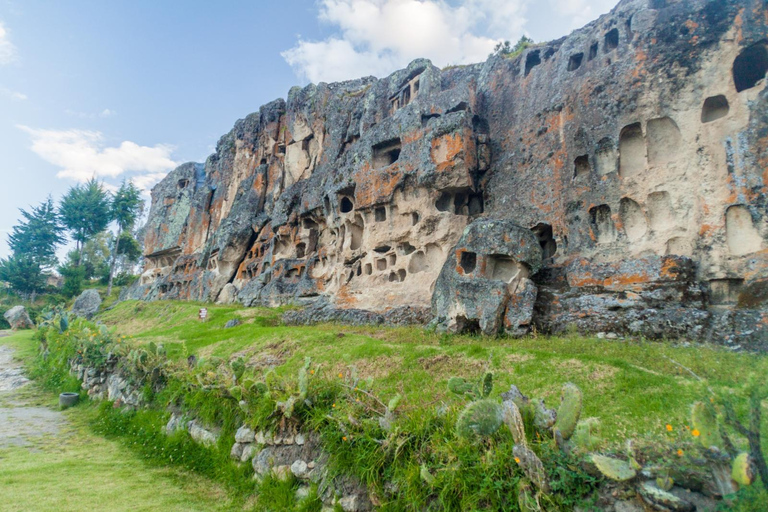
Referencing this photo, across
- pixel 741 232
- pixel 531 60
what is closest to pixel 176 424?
pixel 741 232

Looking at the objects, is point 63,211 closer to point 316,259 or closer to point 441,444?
point 316,259

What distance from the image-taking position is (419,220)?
19.3m

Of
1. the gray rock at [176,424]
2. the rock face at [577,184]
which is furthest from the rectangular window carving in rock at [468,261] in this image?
the gray rock at [176,424]

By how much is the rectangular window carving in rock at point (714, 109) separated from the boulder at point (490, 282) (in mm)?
6375

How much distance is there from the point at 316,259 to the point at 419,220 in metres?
10.1

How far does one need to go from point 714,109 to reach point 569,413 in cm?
1350

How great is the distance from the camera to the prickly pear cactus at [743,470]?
2916 mm

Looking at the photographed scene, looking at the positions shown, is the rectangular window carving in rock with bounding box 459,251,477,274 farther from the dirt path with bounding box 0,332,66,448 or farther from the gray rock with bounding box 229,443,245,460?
the dirt path with bounding box 0,332,66,448

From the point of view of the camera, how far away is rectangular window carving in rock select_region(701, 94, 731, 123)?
12377 mm

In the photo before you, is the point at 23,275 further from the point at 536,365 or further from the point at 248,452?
the point at 536,365

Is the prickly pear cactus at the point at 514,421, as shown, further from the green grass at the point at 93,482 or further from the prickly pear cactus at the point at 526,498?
the green grass at the point at 93,482

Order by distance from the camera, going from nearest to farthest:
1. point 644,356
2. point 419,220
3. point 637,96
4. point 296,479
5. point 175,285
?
point 296,479 → point 644,356 → point 637,96 → point 419,220 → point 175,285

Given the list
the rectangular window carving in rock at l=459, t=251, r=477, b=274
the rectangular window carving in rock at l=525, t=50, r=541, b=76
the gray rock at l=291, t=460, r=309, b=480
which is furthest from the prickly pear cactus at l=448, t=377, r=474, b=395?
the rectangular window carving in rock at l=525, t=50, r=541, b=76

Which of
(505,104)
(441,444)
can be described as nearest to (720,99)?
(505,104)
